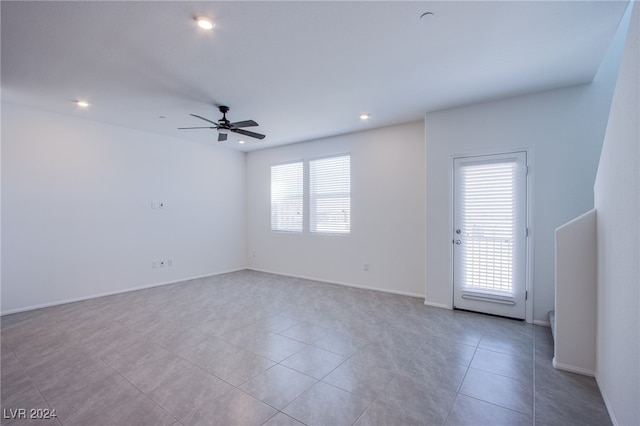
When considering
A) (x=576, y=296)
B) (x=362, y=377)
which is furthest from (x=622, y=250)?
(x=362, y=377)

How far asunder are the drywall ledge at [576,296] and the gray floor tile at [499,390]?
0.56m

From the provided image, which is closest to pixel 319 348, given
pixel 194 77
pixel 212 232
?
pixel 194 77

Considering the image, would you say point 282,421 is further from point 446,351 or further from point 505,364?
point 505,364

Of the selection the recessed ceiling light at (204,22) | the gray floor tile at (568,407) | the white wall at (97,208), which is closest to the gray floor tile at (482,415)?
the gray floor tile at (568,407)

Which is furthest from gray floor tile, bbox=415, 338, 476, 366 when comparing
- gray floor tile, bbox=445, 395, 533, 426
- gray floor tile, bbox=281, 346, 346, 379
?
gray floor tile, bbox=281, 346, 346, 379

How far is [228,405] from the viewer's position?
6.54ft

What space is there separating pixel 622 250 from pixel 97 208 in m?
6.19

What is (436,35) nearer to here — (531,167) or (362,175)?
(531,167)

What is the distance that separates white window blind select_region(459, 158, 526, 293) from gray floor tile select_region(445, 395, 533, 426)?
2.06m

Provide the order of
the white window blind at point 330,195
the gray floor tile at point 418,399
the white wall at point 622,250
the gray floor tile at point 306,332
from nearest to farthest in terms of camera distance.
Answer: the white wall at point 622,250 → the gray floor tile at point 418,399 → the gray floor tile at point 306,332 → the white window blind at point 330,195

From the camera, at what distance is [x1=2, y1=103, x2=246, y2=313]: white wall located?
3.94m

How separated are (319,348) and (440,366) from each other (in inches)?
44.5

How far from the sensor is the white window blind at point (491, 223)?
3.60m

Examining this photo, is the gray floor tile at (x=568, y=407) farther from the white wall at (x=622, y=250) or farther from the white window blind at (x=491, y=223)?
the white window blind at (x=491, y=223)
